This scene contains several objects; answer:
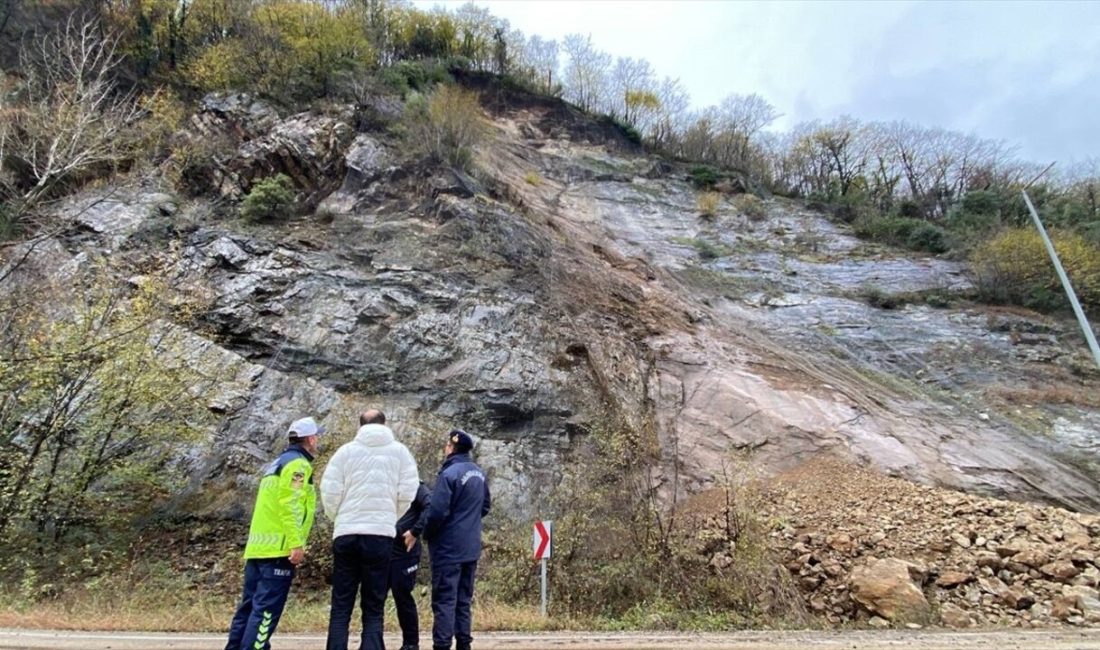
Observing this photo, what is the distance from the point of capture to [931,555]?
895 centimetres

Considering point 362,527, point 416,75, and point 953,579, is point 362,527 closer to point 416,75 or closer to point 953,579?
point 953,579

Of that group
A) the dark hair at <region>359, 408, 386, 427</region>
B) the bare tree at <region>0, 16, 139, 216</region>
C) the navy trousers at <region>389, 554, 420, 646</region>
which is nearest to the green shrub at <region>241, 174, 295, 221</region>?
the bare tree at <region>0, 16, 139, 216</region>

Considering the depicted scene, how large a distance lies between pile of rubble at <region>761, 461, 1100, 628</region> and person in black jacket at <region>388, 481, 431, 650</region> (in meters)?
6.44

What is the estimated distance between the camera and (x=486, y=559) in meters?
9.48

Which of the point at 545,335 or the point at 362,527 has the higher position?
the point at 545,335

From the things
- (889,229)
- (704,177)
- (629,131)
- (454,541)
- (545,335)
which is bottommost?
(454,541)

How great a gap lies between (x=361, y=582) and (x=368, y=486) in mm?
695

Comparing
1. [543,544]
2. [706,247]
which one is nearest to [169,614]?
Result: [543,544]

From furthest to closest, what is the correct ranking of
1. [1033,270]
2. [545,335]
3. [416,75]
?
[416,75] → [1033,270] → [545,335]

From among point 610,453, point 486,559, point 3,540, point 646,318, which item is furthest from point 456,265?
point 3,540

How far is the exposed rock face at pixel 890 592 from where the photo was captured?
25.0ft

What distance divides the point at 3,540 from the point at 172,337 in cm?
379

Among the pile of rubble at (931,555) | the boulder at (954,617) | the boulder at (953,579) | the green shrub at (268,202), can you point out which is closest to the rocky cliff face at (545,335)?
the green shrub at (268,202)

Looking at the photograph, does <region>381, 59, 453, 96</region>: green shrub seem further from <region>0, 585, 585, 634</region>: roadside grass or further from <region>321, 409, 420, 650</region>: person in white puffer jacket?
<region>321, 409, 420, 650</region>: person in white puffer jacket
